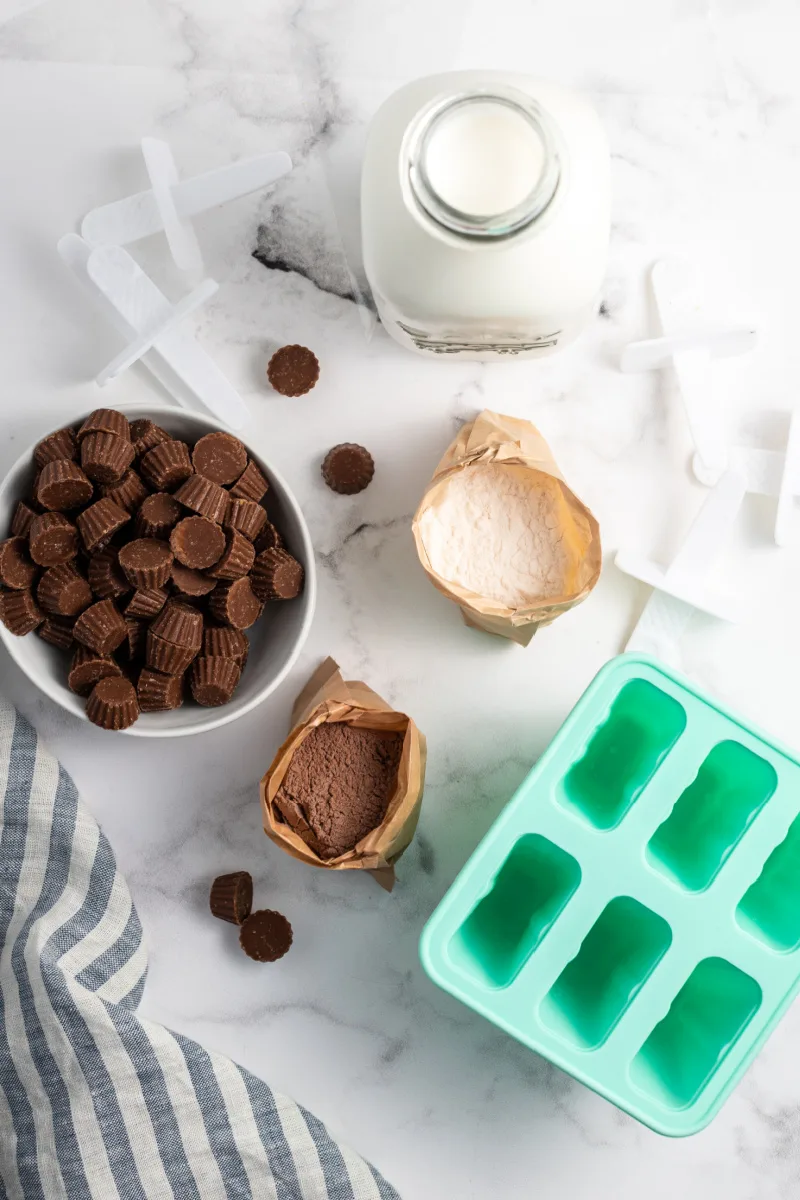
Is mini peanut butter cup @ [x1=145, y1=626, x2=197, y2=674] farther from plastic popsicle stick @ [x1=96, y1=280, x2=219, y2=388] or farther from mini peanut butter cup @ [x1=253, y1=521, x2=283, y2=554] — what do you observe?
plastic popsicle stick @ [x1=96, y1=280, x2=219, y2=388]

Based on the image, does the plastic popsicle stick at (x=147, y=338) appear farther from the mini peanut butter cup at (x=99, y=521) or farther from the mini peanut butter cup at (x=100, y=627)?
the mini peanut butter cup at (x=100, y=627)

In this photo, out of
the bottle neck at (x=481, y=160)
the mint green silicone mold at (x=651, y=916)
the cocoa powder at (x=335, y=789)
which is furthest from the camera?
the cocoa powder at (x=335, y=789)

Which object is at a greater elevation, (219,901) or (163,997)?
(219,901)

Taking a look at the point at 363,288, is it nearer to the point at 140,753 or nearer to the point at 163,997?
the point at 140,753

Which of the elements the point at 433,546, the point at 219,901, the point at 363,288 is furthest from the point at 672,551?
the point at 219,901

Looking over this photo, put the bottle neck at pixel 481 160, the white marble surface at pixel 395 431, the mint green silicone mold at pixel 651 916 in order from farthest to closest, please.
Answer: the white marble surface at pixel 395 431, the mint green silicone mold at pixel 651 916, the bottle neck at pixel 481 160

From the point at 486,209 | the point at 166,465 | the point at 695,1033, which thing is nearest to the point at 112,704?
the point at 166,465

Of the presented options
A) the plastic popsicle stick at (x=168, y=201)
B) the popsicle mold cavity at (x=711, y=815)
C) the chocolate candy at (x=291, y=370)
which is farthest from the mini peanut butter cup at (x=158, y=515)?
the popsicle mold cavity at (x=711, y=815)
